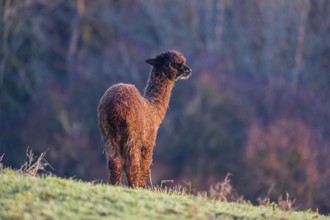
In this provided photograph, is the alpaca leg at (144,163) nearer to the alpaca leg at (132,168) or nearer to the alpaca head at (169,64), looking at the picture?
the alpaca leg at (132,168)

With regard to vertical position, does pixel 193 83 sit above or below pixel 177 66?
above

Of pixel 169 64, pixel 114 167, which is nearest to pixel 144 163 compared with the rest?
pixel 114 167

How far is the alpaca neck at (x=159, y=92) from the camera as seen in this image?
14117mm

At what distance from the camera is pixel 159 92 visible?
14.3 m

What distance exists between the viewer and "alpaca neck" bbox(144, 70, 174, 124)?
14.1 meters

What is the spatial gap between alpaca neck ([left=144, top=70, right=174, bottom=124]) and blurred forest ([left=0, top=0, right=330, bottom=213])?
2306cm

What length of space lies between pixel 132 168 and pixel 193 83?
34529 millimetres

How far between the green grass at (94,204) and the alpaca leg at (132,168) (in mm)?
1373

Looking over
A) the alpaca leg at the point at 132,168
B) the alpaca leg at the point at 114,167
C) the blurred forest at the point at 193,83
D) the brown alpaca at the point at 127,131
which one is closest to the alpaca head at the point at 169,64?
the brown alpaca at the point at 127,131

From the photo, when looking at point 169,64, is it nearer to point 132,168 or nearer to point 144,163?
point 144,163

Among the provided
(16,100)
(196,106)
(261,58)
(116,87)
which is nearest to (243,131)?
(196,106)

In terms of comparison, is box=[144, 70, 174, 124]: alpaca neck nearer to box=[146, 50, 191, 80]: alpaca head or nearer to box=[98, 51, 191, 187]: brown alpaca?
box=[146, 50, 191, 80]: alpaca head

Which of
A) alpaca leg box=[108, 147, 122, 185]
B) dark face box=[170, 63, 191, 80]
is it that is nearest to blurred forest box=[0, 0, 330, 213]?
dark face box=[170, 63, 191, 80]

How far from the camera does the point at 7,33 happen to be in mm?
45188
